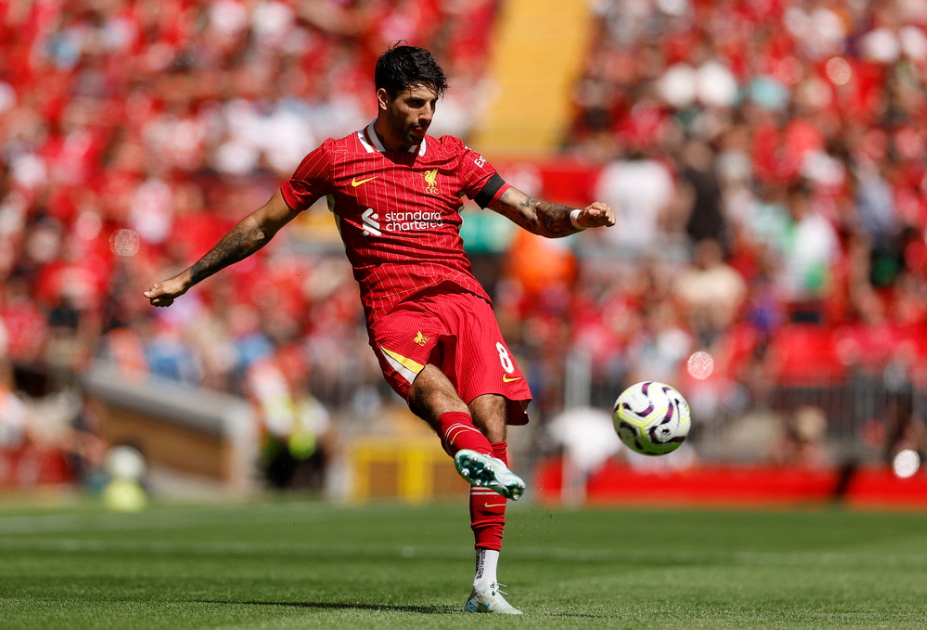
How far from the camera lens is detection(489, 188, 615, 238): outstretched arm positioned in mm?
6441

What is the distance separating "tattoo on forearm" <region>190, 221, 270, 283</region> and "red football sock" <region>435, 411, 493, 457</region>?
1.28 m

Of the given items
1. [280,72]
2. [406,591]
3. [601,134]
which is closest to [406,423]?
[601,134]

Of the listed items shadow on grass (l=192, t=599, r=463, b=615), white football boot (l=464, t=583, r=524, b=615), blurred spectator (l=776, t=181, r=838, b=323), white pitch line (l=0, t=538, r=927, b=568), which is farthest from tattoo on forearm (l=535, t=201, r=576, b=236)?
blurred spectator (l=776, t=181, r=838, b=323)

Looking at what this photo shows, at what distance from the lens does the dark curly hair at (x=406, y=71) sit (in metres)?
6.48

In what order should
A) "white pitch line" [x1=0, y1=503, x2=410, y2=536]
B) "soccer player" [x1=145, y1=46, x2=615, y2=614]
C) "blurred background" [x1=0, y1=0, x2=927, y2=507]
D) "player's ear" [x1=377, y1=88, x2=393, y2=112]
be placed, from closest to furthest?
1. "soccer player" [x1=145, y1=46, x2=615, y2=614]
2. "player's ear" [x1=377, y1=88, x2=393, y2=112]
3. "white pitch line" [x1=0, y1=503, x2=410, y2=536]
4. "blurred background" [x1=0, y1=0, x2=927, y2=507]

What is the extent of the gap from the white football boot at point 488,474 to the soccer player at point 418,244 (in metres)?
0.64

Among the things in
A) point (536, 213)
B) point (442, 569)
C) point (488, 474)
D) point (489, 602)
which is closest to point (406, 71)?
point (536, 213)

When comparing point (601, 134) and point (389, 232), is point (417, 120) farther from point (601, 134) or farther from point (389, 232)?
point (601, 134)

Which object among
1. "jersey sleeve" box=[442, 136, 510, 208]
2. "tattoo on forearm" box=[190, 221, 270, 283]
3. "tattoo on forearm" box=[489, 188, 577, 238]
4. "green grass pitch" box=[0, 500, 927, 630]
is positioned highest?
"jersey sleeve" box=[442, 136, 510, 208]

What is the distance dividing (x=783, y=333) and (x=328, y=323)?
6477 mm

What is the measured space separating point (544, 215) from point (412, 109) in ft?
2.67

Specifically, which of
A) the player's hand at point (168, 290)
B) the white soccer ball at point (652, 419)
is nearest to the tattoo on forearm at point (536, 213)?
the white soccer ball at point (652, 419)

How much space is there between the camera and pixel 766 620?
618 centimetres

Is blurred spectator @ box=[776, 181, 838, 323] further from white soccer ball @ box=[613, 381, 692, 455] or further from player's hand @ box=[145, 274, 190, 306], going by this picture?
player's hand @ box=[145, 274, 190, 306]
